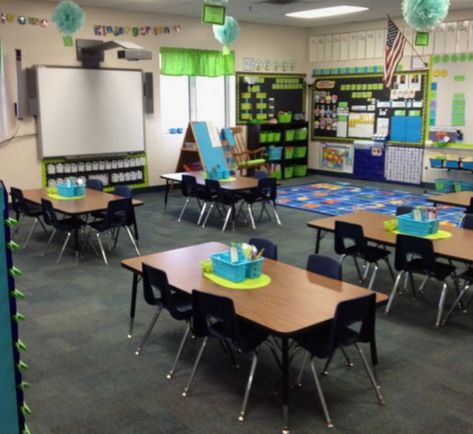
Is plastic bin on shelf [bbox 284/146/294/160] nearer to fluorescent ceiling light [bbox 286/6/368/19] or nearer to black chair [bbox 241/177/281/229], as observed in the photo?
fluorescent ceiling light [bbox 286/6/368/19]

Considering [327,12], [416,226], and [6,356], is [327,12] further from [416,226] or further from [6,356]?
[6,356]

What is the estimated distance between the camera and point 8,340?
148cm

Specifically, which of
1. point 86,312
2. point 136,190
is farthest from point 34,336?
point 136,190

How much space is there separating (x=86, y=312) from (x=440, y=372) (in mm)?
3043

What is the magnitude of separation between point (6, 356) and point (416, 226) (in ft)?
14.1

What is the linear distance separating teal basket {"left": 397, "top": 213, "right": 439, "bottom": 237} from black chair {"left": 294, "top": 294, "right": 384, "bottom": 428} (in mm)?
1831

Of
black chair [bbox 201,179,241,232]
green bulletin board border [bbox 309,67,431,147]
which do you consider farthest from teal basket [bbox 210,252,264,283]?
green bulletin board border [bbox 309,67,431,147]

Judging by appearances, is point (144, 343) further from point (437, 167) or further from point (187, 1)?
point (437, 167)

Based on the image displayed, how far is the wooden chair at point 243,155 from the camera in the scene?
1152 cm

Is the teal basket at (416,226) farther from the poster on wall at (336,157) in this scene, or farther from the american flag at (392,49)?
the poster on wall at (336,157)

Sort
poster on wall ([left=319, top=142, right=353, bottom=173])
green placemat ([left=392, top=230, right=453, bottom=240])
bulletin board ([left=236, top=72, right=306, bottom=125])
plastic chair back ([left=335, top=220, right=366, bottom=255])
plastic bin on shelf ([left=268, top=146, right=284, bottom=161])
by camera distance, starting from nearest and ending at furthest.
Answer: green placemat ([left=392, top=230, right=453, bottom=240])
plastic chair back ([left=335, top=220, right=366, bottom=255])
bulletin board ([left=236, top=72, right=306, bottom=125])
plastic bin on shelf ([left=268, top=146, right=284, bottom=161])
poster on wall ([left=319, top=142, right=353, bottom=173])

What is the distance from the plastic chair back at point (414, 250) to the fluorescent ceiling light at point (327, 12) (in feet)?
22.7

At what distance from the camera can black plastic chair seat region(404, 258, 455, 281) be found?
4.73 m

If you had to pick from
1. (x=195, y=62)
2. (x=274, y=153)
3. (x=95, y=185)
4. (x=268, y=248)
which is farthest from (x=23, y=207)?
(x=274, y=153)
